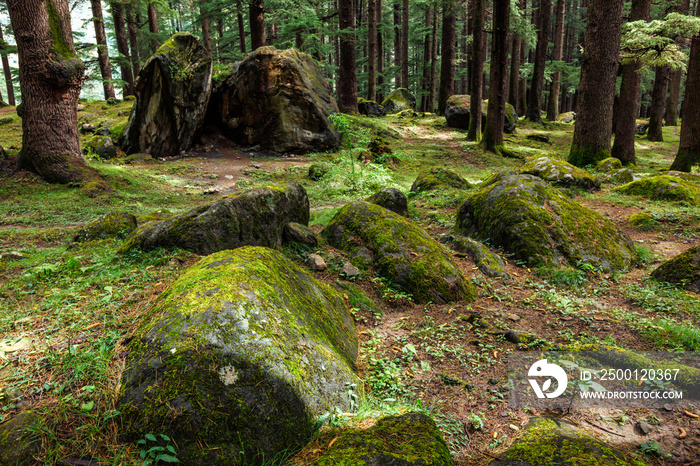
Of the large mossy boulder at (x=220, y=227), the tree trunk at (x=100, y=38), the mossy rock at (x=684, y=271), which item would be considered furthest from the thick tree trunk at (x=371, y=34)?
the mossy rock at (x=684, y=271)

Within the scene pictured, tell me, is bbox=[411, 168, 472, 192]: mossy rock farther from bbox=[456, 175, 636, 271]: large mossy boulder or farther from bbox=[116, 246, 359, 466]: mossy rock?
bbox=[116, 246, 359, 466]: mossy rock

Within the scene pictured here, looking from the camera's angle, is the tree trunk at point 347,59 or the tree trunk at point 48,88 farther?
the tree trunk at point 347,59

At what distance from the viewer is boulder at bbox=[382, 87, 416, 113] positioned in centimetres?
2656

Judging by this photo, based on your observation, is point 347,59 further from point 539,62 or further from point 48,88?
point 539,62

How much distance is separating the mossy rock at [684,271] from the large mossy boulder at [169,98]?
1344 centimetres

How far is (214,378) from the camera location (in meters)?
1.93

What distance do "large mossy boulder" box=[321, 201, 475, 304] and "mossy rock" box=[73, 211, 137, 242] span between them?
2.89m

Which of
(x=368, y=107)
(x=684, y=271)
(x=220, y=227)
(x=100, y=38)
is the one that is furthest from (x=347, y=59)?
(x=684, y=271)

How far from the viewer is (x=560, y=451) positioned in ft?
6.21

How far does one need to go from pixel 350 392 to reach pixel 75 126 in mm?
10269

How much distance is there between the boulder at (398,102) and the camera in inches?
1046

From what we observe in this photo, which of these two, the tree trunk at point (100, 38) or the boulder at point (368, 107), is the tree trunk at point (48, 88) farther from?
the boulder at point (368, 107)

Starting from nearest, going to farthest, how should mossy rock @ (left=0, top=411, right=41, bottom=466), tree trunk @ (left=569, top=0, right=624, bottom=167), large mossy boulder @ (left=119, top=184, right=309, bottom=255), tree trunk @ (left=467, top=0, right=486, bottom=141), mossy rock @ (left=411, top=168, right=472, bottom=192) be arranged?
mossy rock @ (left=0, top=411, right=41, bottom=466) → large mossy boulder @ (left=119, top=184, right=309, bottom=255) → mossy rock @ (left=411, top=168, right=472, bottom=192) → tree trunk @ (left=569, top=0, right=624, bottom=167) → tree trunk @ (left=467, top=0, right=486, bottom=141)

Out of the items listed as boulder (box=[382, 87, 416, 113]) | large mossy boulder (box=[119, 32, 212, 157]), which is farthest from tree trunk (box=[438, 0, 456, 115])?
large mossy boulder (box=[119, 32, 212, 157])
